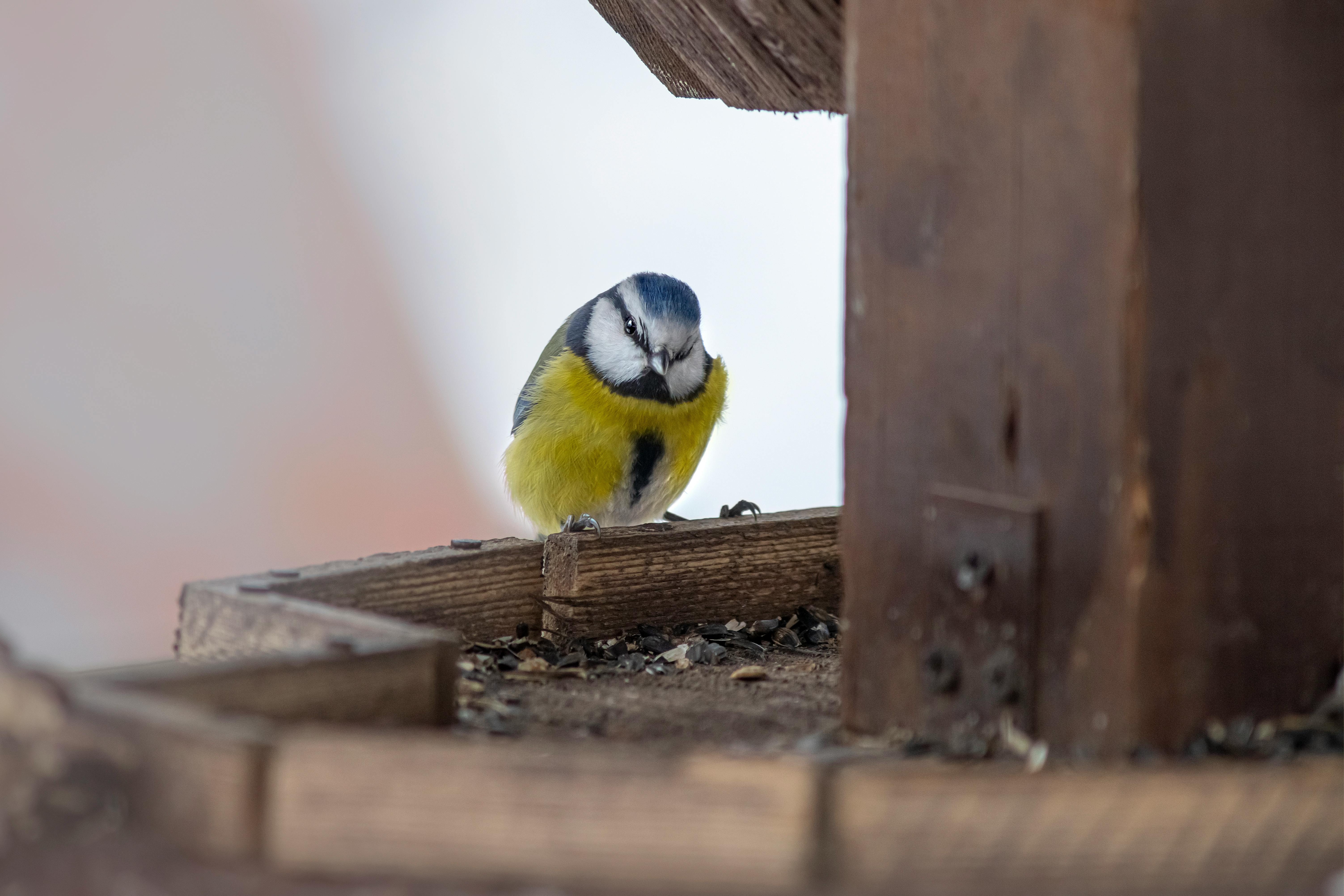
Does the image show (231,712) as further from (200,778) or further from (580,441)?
(580,441)

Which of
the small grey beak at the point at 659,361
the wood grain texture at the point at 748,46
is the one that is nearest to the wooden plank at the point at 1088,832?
the wood grain texture at the point at 748,46

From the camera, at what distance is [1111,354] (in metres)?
1.19

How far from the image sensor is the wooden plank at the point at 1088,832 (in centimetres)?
92

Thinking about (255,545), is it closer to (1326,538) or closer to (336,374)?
(336,374)

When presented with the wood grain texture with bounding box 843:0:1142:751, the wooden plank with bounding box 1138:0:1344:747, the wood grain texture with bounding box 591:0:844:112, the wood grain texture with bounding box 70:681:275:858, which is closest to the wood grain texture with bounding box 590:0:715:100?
the wood grain texture with bounding box 591:0:844:112

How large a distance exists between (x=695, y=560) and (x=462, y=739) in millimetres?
1108

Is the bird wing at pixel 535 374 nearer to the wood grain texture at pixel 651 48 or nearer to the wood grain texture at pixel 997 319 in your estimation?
the wood grain texture at pixel 651 48

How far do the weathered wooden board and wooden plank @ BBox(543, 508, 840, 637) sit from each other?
5cm

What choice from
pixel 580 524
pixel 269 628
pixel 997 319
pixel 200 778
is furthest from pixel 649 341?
pixel 200 778

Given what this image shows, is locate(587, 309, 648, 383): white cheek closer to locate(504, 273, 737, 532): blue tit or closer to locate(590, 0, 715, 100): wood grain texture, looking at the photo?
locate(504, 273, 737, 532): blue tit

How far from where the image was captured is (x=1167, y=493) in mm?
1204

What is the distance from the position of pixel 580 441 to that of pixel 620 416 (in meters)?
0.10

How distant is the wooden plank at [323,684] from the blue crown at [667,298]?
189 centimetres

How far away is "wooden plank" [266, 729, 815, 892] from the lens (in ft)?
3.00
